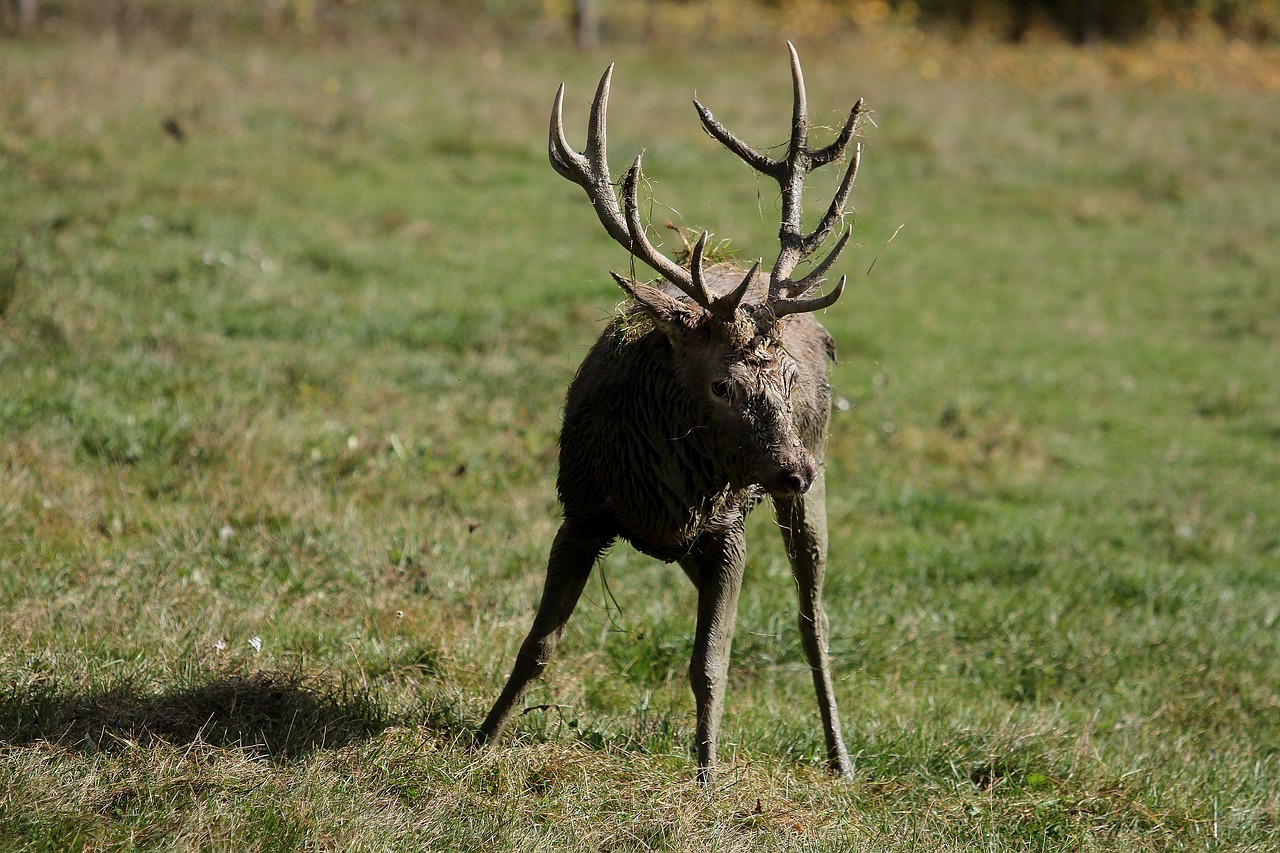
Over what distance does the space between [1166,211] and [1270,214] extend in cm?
129

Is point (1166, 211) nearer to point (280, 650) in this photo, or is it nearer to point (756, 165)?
point (756, 165)

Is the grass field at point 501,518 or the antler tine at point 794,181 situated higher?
the antler tine at point 794,181

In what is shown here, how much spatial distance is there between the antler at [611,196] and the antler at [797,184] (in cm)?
26

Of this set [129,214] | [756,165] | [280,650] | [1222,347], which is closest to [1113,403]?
[1222,347]

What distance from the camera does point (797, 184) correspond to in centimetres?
452

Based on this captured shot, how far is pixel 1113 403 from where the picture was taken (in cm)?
1032

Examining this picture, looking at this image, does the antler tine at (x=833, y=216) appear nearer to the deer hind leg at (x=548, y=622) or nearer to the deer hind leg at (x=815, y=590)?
the deer hind leg at (x=815, y=590)

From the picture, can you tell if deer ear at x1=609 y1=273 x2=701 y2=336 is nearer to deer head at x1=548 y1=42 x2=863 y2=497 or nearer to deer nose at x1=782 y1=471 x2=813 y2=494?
deer head at x1=548 y1=42 x2=863 y2=497

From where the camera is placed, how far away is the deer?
Answer: 12.7 ft

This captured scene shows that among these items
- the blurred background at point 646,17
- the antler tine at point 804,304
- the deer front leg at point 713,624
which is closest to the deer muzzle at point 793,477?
the antler tine at point 804,304

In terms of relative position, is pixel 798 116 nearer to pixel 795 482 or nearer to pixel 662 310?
pixel 662 310

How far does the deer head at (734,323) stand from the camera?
3783 millimetres

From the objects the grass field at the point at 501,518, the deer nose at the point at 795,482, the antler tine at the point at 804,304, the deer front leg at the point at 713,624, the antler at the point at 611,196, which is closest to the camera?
the deer nose at the point at 795,482

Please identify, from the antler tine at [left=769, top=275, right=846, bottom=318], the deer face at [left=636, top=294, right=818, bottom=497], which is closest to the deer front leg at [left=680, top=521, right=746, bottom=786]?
the deer face at [left=636, top=294, right=818, bottom=497]
